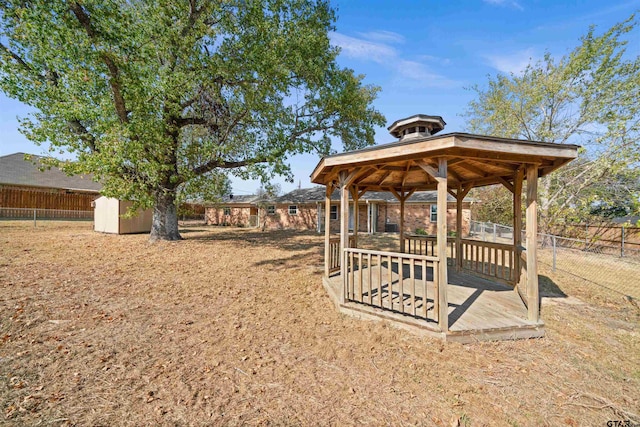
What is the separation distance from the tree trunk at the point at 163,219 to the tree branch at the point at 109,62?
3561 millimetres

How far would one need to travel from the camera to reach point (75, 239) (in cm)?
1159

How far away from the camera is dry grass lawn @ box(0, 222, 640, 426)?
8.02 ft

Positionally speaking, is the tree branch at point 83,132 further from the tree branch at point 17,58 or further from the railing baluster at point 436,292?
the railing baluster at point 436,292

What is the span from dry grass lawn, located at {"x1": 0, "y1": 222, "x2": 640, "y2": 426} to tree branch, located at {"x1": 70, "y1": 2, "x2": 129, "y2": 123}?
6.67 m

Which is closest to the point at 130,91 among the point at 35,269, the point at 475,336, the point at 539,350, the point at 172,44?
the point at 172,44

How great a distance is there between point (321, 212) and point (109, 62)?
16.4 meters

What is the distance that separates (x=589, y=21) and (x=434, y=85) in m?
8.49

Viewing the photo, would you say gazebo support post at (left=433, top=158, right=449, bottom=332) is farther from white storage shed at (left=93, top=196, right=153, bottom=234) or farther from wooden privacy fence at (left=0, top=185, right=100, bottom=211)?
wooden privacy fence at (left=0, top=185, right=100, bottom=211)

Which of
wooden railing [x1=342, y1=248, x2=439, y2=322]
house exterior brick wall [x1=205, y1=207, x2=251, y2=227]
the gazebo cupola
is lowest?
wooden railing [x1=342, y1=248, x2=439, y2=322]

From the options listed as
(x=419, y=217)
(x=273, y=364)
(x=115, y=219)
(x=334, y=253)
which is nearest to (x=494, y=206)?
(x=419, y=217)

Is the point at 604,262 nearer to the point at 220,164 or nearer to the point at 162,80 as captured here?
the point at 220,164

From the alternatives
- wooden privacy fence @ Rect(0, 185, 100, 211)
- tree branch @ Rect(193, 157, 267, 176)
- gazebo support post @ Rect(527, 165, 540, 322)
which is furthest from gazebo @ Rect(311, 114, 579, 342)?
wooden privacy fence @ Rect(0, 185, 100, 211)

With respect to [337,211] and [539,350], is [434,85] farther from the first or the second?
[337,211]

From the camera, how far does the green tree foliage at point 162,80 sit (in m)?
8.29
